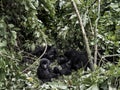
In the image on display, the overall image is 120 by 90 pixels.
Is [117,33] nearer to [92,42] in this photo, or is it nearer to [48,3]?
[92,42]

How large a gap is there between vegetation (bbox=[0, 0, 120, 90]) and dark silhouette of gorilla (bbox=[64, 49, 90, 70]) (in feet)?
0.12

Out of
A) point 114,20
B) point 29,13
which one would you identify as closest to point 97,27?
point 114,20

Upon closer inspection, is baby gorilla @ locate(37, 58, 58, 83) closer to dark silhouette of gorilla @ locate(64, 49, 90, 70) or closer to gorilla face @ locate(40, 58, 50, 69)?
gorilla face @ locate(40, 58, 50, 69)

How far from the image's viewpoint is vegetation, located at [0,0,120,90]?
153 cm

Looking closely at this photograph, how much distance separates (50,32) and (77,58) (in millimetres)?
241

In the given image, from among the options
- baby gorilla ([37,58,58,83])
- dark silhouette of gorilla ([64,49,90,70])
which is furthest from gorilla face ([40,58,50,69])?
dark silhouette of gorilla ([64,49,90,70])

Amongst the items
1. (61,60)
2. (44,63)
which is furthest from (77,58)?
(44,63)

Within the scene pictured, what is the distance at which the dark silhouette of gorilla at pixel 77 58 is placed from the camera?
5.93 feet

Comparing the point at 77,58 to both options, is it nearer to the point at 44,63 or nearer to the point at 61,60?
the point at 61,60

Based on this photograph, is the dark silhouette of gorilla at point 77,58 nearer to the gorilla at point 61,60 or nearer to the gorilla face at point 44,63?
the gorilla at point 61,60

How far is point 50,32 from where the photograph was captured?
1903mm

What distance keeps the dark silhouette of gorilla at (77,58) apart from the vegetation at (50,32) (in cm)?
4

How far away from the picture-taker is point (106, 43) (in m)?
1.70

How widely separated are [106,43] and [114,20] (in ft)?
0.65
